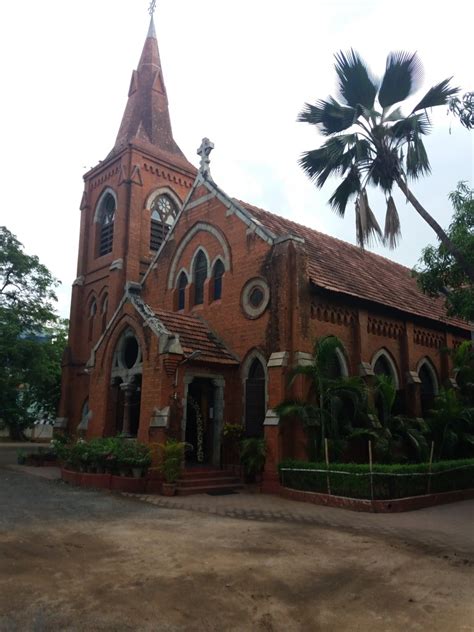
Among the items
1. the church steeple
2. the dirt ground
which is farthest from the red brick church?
the church steeple

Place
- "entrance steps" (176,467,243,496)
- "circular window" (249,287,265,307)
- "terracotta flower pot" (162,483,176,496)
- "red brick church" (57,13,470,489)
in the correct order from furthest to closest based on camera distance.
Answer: "circular window" (249,287,265,307) < "red brick church" (57,13,470,489) < "entrance steps" (176,467,243,496) < "terracotta flower pot" (162,483,176,496)

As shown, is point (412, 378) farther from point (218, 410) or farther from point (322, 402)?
point (218, 410)

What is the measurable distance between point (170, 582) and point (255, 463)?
27.5 feet

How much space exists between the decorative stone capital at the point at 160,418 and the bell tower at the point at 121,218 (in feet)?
36.0

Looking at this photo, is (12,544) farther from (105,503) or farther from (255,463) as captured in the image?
(255,463)

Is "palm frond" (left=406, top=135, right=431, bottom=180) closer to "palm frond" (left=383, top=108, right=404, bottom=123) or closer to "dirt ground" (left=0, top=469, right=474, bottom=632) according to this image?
"palm frond" (left=383, top=108, right=404, bottom=123)

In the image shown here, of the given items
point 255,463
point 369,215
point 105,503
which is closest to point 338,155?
point 369,215

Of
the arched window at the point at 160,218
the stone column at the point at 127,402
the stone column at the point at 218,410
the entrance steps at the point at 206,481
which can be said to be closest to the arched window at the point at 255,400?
the stone column at the point at 218,410

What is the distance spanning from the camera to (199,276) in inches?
777

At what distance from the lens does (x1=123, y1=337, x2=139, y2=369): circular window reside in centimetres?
1755

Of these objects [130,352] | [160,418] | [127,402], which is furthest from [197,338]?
[160,418]

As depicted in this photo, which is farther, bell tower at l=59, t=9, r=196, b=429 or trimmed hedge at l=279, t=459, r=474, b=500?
bell tower at l=59, t=9, r=196, b=429

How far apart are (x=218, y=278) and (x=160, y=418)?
6.12 m

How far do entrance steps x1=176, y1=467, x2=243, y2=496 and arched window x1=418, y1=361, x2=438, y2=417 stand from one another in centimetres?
890
